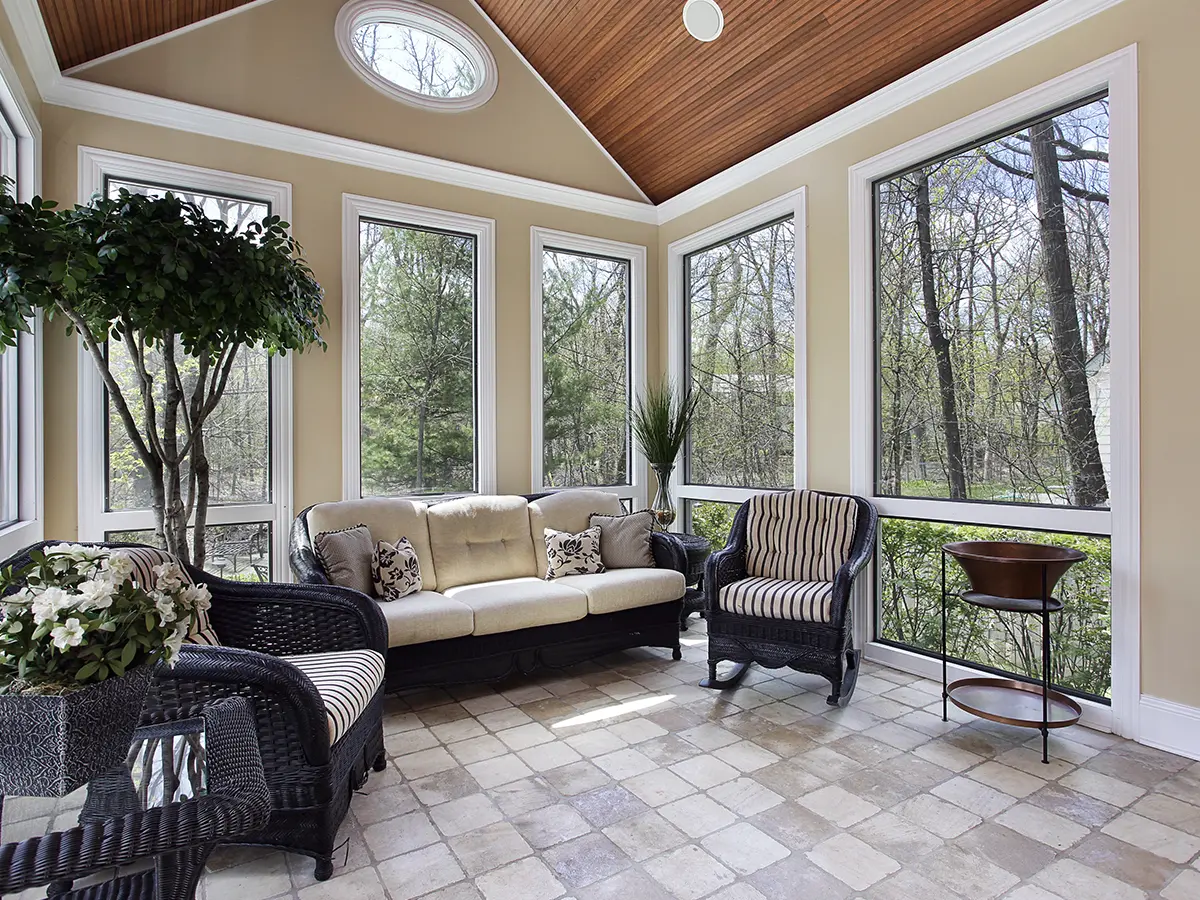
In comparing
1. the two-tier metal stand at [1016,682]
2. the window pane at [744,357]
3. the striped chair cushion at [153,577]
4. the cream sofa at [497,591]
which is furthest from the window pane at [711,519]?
the striped chair cushion at [153,577]

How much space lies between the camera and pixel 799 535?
12.8 feet

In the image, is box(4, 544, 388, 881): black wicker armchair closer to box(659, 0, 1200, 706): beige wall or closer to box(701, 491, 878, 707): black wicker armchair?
box(701, 491, 878, 707): black wicker armchair

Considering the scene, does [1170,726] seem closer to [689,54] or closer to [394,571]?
[394,571]

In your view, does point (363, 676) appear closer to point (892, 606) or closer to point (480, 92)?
point (892, 606)

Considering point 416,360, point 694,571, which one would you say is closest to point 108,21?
point 416,360

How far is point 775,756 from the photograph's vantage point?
9.18ft

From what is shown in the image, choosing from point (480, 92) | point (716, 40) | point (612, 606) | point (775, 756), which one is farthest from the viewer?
point (480, 92)

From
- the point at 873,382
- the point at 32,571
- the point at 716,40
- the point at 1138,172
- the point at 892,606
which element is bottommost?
the point at 892,606

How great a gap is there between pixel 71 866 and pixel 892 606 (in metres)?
3.81

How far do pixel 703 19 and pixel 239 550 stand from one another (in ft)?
13.2

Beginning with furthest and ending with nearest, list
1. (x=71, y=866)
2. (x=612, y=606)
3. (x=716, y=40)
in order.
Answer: (x=716, y=40)
(x=612, y=606)
(x=71, y=866)

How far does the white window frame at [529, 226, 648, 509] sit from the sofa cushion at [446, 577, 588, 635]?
3.82 ft

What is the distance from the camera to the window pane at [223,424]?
3.68 metres

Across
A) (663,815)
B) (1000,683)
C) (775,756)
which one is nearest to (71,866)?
(663,815)
